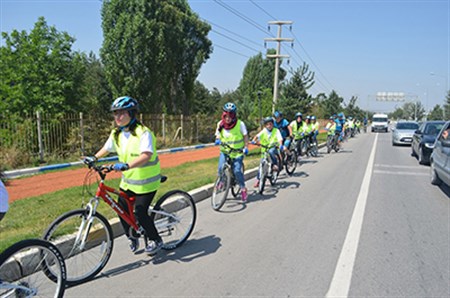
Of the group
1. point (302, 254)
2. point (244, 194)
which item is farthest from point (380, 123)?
point (302, 254)

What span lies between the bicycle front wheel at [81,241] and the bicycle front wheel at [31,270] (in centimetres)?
30

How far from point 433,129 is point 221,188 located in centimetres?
1169

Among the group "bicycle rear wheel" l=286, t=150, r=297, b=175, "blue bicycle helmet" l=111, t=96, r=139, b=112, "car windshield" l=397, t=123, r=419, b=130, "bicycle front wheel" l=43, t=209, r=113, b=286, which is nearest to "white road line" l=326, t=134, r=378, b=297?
"bicycle front wheel" l=43, t=209, r=113, b=286

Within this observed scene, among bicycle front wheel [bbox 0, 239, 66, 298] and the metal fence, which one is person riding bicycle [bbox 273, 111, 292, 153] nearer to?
the metal fence

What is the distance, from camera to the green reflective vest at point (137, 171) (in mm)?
3859

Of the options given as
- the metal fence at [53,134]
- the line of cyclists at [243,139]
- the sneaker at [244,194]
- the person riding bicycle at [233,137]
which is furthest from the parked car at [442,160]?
the metal fence at [53,134]

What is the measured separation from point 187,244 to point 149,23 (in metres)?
23.0

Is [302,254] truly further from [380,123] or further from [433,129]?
[380,123]

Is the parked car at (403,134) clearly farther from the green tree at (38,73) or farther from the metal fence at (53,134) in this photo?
the green tree at (38,73)

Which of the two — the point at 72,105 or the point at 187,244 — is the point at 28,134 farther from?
the point at 187,244

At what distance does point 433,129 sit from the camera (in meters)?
14.2

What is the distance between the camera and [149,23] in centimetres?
2473

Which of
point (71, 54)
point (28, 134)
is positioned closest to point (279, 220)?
point (28, 134)

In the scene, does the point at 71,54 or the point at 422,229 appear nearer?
the point at 422,229
